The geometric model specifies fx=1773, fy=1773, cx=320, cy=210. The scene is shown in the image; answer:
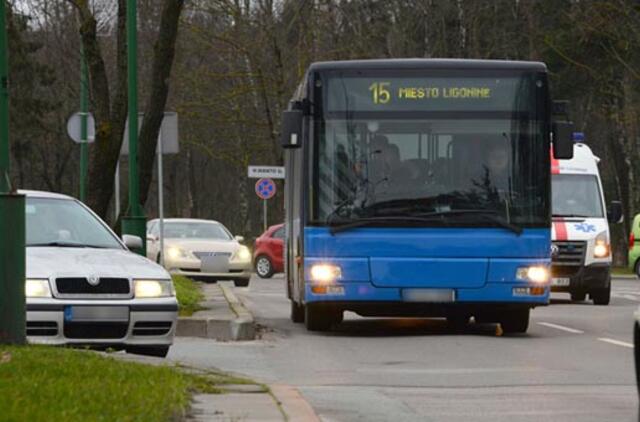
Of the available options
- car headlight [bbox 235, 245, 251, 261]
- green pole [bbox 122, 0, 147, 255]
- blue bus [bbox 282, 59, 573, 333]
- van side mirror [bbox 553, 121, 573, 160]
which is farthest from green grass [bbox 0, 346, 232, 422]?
car headlight [bbox 235, 245, 251, 261]

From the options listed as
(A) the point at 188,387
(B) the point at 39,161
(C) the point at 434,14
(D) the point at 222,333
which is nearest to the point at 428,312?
(D) the point at 222,333

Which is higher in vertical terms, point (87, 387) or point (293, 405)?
point (87, 387)

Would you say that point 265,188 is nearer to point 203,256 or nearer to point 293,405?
point 203,256

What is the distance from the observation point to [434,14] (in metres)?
59.3

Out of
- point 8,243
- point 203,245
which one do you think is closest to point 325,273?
point 8,243

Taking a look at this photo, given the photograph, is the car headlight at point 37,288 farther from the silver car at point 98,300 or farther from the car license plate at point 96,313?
the car license plate at point 96,313

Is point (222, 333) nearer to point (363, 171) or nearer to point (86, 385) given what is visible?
point (363, 171)

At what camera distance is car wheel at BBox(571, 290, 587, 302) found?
28.6m

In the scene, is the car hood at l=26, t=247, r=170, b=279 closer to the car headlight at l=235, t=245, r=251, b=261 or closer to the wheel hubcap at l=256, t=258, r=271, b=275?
the car headlight at l=235, t=245, r=251, b=261

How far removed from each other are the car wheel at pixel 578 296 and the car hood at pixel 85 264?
14482 mm

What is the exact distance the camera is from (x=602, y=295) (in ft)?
93.1

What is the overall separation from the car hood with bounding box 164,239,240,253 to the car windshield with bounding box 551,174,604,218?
9.33m

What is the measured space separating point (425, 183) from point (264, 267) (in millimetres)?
28334

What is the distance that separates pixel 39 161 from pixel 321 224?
6100 cm
